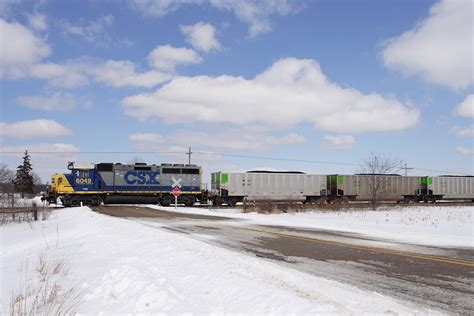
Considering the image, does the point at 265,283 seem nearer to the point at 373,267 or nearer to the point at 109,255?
the point at 373,267

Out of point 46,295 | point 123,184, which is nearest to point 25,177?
point 123,184

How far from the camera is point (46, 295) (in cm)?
613

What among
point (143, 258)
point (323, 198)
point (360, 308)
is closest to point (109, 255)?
point (143, 258)

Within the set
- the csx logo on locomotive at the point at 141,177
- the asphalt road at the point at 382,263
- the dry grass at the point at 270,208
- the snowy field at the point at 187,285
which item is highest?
the csx logo on locomotive at the point at 141,177

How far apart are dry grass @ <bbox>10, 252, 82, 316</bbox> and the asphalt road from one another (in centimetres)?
427

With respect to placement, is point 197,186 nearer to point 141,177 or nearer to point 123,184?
point 141,177

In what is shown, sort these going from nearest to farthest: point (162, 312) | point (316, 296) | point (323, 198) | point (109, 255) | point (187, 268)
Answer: point (162, 312), point (316, 296), point (187, 268), point (109, 255), point (323, 198)

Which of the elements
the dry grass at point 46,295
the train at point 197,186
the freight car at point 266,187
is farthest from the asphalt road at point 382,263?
the freight car at point 266,187

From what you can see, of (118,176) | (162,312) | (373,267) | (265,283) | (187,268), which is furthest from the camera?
(118,176)

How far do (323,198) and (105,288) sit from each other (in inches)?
1486

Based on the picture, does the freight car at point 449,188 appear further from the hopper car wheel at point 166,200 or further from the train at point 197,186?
the hopper car wheel at point 166,200

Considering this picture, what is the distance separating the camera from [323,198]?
1651 inches

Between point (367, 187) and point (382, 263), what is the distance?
37.3 m

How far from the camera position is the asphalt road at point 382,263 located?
5.89m
